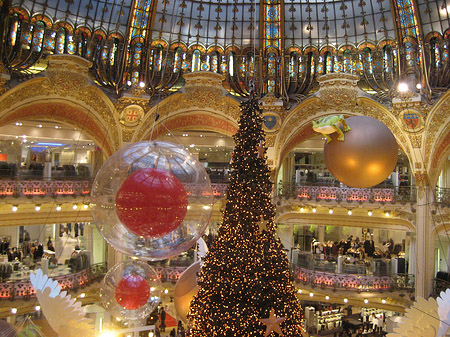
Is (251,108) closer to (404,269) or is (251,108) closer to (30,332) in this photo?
(30,332)

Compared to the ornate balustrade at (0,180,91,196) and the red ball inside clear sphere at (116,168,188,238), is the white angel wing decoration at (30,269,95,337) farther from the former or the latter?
the ornate balustrade at (0,180,91,196)

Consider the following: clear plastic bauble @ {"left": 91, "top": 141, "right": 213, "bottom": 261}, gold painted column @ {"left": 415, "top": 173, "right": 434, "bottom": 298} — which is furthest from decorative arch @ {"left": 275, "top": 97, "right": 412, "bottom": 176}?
clear plastic bauble @ {"left": 91, "top": 141, "right": 213, "bottom": 261}

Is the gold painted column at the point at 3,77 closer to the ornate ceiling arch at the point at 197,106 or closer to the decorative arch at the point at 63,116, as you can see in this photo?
the decorative arch at the point at 63,116

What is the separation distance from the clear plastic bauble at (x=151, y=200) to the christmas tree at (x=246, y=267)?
10.7 ft

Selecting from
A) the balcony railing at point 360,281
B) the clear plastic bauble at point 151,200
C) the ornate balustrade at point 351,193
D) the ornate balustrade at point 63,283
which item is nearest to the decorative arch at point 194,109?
the ornate balustrade at point 351,193

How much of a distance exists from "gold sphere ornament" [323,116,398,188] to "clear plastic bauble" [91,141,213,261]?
1689 millimetres

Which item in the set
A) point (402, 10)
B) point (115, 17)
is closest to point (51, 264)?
point (115, 17)

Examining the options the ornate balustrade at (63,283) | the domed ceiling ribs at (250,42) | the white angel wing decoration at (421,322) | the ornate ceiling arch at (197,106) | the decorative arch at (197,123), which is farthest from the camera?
the decorative arch at (197,123)

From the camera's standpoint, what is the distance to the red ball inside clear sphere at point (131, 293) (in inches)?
390

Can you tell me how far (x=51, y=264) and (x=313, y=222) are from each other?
10.9m

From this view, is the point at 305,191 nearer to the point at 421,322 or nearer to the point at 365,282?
the point at 365,282

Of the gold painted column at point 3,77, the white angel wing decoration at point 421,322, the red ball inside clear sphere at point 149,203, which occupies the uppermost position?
the gold painted column at point 3,77

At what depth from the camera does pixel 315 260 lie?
18.1 meters

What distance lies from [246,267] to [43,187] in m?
10.9
